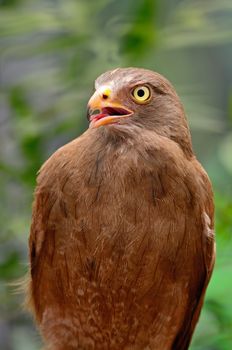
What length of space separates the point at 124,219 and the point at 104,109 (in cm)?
38

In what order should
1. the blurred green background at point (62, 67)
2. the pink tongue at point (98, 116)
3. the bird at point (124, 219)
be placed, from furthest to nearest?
the blurred green background at point (62, 67), the bird at point (124, 219), the pink tongue at point (98, 116)

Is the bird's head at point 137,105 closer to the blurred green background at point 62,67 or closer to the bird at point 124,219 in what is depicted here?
the bird at point 124,219

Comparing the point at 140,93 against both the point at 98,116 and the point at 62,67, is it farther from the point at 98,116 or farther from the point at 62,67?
the point at 62,67

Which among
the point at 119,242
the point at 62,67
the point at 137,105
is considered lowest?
the point at 119,242

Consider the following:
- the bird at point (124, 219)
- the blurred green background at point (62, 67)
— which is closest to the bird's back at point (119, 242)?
the bird at point (124, 219)

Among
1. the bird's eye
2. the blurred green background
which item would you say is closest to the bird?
the bird's eye

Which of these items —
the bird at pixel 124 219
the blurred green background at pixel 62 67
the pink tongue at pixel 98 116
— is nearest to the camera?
the pink tongue at pixel 98 116

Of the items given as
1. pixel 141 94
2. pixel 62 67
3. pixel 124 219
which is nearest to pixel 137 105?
pixel 141 94

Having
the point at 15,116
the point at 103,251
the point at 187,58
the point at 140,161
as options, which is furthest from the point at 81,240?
the point at 187,58

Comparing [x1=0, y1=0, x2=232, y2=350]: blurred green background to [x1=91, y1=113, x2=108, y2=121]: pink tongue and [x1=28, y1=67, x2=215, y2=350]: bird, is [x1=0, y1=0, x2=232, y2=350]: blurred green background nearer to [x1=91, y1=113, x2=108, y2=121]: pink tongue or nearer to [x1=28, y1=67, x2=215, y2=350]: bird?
[x1=28, y1=67, x2=215, y2=350]: bird

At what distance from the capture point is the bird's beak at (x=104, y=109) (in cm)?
347

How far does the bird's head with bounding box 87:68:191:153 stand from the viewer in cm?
353

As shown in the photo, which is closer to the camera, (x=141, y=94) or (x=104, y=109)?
(x=104, y=109)

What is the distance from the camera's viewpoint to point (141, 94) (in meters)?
3.66
